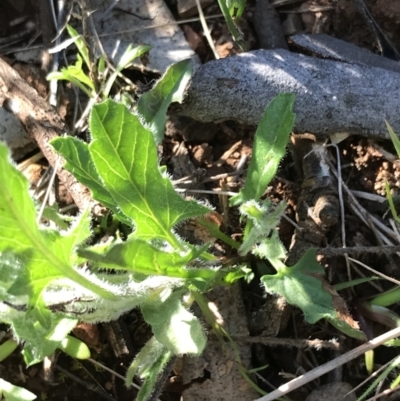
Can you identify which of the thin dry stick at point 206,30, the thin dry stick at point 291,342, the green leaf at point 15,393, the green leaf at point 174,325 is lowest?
the thin dry stick at point 291,342

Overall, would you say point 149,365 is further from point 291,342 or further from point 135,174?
point 135,174

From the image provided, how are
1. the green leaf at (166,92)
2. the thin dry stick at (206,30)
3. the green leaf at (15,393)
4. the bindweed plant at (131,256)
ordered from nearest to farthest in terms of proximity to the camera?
the bindweed plant at (131,256) < the green leaf at (15,393) < the green leaf at (166,92) < the thin dry stick at (206,30)

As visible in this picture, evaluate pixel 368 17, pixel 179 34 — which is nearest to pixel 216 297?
pixel 179 34

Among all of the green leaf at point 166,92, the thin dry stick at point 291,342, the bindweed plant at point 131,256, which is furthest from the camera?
the green leaf at point 166,92

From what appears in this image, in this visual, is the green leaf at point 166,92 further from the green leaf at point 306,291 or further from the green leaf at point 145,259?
the green leaf at point 306,291

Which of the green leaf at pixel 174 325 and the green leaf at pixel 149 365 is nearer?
the green leaf at pixel 174 325

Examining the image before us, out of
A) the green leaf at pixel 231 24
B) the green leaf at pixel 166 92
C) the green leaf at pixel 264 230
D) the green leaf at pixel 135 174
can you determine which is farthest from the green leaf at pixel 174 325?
the green leaf at pixel 231 24

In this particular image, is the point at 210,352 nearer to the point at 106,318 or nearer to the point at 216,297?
the point at 216,297

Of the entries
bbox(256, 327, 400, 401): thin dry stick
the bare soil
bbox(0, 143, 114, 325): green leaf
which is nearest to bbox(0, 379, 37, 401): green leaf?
the bare soil

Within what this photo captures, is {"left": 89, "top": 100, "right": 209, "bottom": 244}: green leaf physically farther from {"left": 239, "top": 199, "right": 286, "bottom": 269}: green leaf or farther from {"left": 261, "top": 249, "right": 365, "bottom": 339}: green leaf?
{"left": 261, "top": 249, "right": 365, "bottom": 339}: green leaf
